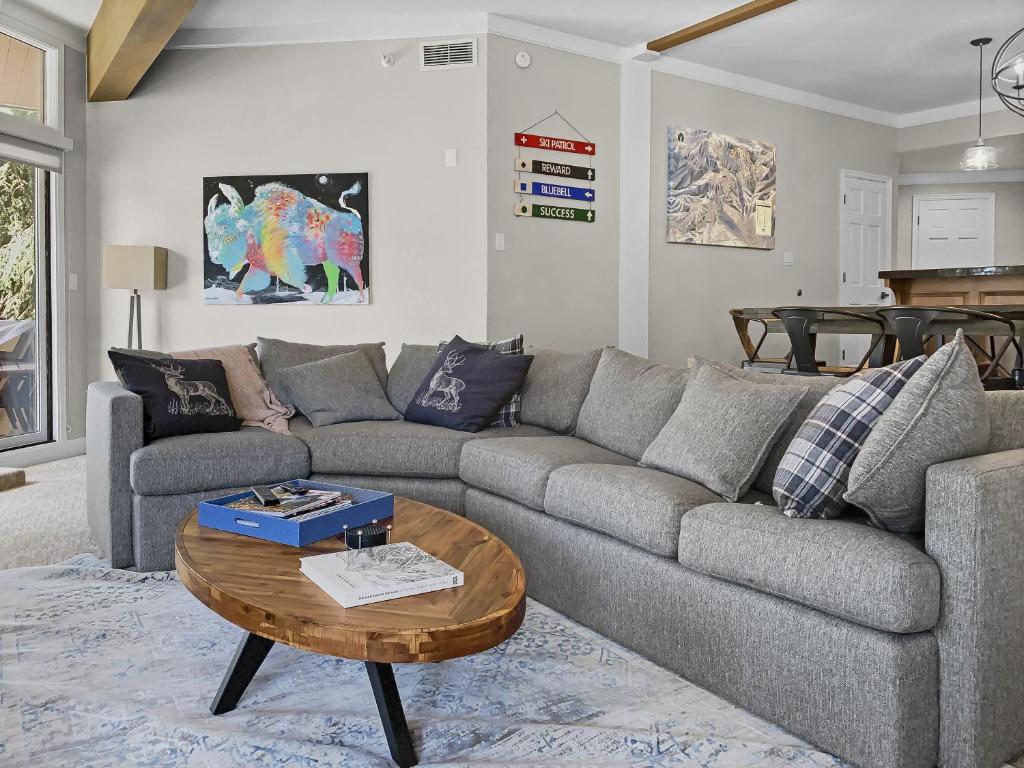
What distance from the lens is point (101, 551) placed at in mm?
3299

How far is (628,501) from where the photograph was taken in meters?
2.40

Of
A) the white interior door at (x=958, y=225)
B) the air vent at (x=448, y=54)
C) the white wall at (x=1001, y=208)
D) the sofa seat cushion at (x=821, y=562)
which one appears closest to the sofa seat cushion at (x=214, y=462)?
the sofa seat cushion at (x=821, y=562)

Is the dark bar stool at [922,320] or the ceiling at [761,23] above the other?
the ceiling at [761,23]

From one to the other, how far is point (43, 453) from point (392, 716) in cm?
486

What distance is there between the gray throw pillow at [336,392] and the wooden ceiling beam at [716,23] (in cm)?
350

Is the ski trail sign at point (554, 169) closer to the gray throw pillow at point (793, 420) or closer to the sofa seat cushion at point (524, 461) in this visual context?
the sofa seat cushion at point (524, 461)

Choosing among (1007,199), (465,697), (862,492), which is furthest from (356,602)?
(1007,199)

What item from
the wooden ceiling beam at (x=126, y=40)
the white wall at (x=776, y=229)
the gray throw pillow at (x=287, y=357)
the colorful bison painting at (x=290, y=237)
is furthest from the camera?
the white wall at (x=776, y=229)

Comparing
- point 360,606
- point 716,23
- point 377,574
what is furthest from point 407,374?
point 716,23

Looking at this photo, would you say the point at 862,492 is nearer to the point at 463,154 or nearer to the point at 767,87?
the point at 463,154

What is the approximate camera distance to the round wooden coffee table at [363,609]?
1585mm

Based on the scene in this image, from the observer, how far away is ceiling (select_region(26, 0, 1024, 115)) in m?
5.38

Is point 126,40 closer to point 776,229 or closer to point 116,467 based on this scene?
point 116,467

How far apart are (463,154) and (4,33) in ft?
10.1
